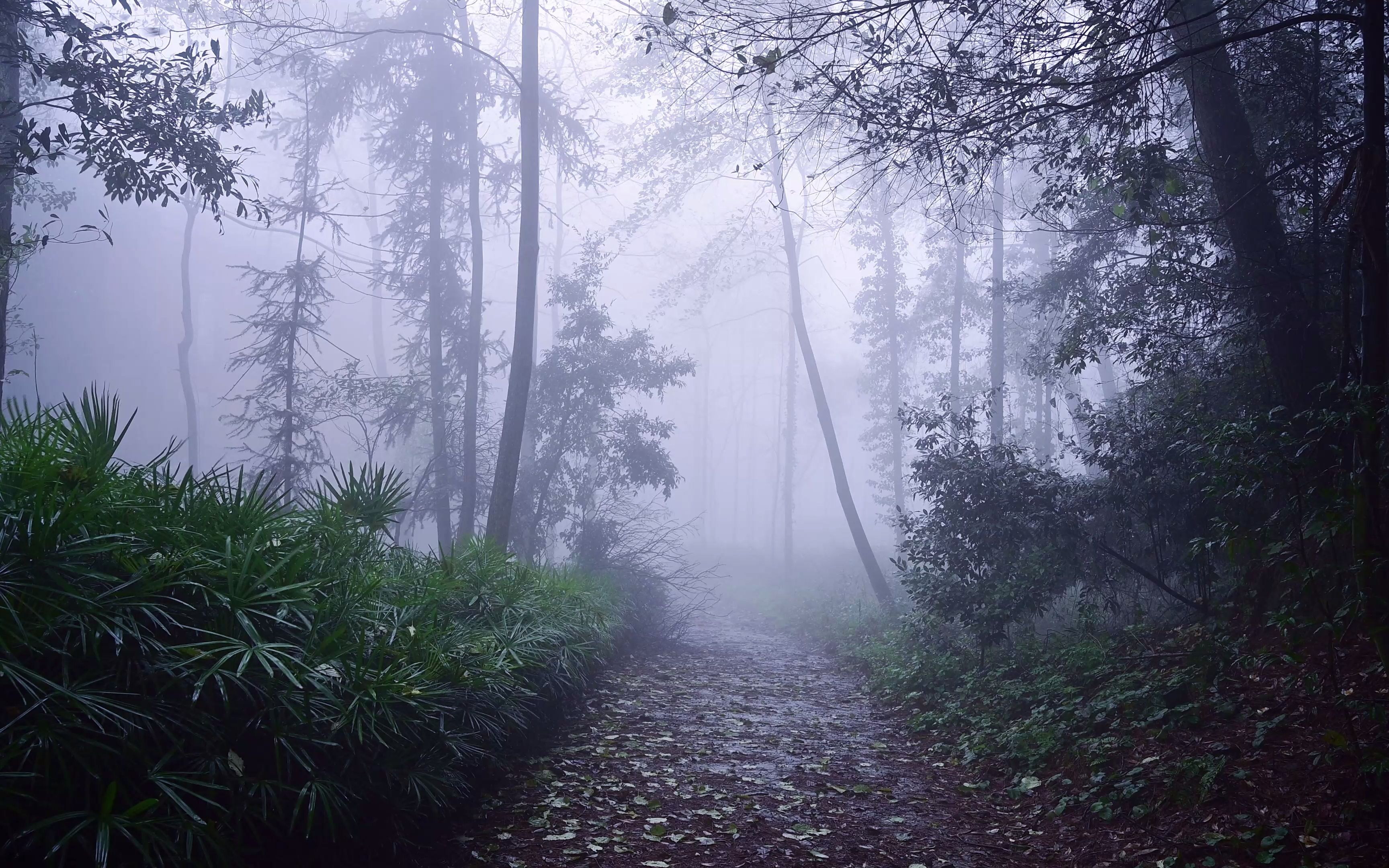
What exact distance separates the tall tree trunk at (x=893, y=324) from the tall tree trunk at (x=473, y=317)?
453 inches

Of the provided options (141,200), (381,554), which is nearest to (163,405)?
(141,200)

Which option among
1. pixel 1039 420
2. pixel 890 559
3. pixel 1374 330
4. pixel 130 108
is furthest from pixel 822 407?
pixel 1374 330

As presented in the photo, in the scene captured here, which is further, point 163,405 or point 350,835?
point 163,405

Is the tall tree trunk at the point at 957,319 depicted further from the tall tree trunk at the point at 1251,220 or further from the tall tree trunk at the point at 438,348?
the tall tree trunk at the point at 1251,220

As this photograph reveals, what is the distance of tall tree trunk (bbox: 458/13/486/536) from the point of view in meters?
16.1

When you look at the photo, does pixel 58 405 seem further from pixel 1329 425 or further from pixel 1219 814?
pixel 1329 425

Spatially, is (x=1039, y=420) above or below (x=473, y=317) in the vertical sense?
below

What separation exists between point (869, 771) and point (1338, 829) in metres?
3.15

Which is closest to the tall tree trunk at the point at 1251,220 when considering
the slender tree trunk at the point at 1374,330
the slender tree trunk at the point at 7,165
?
the slender tree trunk at the point at 1374,330

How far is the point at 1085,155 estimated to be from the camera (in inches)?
262

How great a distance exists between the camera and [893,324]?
81.8 feet

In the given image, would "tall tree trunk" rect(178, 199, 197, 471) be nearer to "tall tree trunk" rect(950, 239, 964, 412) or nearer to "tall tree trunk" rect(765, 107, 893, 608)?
"tall tree trunk" rect(765, 107, 893, 608)

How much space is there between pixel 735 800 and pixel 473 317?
45.5 ft

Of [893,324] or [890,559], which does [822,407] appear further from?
[890,559]
